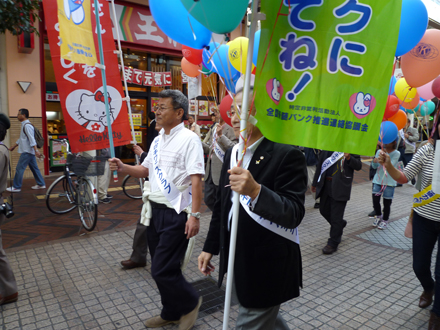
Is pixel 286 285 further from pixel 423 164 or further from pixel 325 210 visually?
pixel 325 210

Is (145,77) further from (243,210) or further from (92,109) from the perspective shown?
(243,210)

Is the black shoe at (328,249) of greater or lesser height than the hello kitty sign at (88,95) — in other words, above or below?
below

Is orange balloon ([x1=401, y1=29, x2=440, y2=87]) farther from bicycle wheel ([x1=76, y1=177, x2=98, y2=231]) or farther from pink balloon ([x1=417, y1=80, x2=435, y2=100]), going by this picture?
bicycle wheel ([x1=76, y1=177, x2=98, y2=231])

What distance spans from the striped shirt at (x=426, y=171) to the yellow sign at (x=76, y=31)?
3416 mm

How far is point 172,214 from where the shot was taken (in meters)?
3.03

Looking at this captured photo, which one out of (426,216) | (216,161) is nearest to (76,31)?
(216,161)

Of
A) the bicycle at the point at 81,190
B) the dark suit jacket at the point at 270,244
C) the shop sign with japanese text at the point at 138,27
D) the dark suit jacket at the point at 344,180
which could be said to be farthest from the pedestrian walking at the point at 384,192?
the shop sign with japanese text at the point at 138,27

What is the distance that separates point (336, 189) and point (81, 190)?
4.26 metres

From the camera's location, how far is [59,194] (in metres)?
6.68

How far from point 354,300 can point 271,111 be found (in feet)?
9.56

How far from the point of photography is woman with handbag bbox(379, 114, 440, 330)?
3006 mm

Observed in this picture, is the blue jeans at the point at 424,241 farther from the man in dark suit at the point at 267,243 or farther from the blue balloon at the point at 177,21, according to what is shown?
the blue balloon at the point at 177,21

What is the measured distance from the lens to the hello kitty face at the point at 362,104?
174 cm

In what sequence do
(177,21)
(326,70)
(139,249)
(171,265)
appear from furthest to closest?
(139,249), (177,21), (171,265), (326,70)
